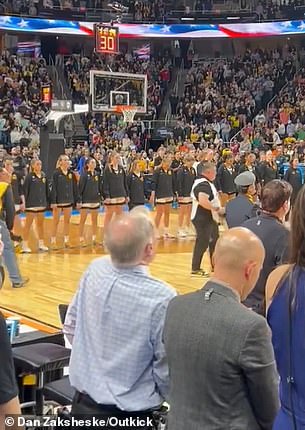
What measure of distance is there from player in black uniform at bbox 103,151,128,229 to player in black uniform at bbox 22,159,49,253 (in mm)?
1228

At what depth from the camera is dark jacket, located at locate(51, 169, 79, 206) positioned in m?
11.3

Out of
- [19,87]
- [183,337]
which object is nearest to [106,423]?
[183,337]

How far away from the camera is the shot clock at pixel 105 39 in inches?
702

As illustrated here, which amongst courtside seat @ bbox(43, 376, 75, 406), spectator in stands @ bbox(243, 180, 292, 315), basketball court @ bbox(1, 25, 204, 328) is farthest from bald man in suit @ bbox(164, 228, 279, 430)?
basketball court @ bbox(1, 25, 204, 328)

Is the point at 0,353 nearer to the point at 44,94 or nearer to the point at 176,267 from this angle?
the point at 176,267

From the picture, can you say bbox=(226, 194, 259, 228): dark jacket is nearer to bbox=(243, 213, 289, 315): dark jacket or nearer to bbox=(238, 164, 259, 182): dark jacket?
bbox=(243, 213, 289, 315): dark jacket

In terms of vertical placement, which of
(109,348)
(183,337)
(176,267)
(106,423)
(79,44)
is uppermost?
(79,44)

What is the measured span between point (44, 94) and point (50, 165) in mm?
6583

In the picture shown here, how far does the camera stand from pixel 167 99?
1103 inches

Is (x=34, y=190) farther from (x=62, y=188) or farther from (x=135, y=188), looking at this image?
(x=135, y=188)

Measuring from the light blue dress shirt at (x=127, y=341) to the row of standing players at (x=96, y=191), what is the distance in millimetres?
8028

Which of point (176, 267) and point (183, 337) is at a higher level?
point (183, 337)

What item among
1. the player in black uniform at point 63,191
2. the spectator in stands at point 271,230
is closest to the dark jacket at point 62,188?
the player in black uniform at point 63,191

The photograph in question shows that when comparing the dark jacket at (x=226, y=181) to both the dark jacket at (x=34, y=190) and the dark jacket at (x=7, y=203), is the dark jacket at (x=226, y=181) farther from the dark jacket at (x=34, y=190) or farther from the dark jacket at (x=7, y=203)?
the dark jacket at (x=7, y=203)
